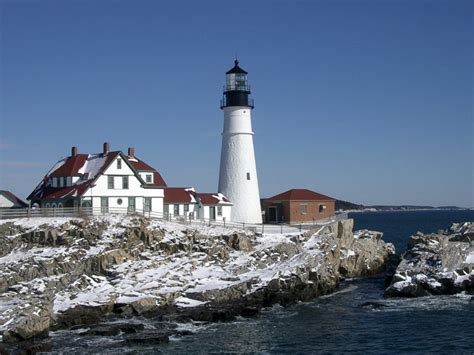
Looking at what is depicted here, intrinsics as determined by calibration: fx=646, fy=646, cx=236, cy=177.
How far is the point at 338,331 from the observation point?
30.8m

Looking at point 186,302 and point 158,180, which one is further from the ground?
point 158,180

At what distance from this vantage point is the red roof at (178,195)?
50406 millimetres

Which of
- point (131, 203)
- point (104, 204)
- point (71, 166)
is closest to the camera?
point (104, 204)

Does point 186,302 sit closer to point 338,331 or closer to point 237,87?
point 338,331

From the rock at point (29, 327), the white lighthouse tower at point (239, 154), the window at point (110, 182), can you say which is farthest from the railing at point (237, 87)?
the rock at point (29, 327)

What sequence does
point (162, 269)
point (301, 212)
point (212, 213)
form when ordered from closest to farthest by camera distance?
point (162, 269) < point (212, 213) < point (301, 212)

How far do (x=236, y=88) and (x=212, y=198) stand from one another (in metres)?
9.18

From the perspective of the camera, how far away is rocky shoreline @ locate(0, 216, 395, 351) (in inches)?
1280

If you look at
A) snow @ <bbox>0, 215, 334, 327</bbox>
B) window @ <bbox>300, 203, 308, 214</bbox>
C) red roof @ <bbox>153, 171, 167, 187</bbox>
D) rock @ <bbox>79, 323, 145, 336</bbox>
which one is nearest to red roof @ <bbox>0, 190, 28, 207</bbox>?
snow @ <bbox>0, 215, 334, 327</bbox>

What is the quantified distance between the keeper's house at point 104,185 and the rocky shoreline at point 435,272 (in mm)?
18248

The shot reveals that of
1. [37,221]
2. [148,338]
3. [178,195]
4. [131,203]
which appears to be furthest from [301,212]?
[148,338]

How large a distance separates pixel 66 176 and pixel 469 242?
29353mm

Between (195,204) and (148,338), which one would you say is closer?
(148,338)

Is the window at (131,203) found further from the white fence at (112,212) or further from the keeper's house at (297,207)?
the keeper's house at (297,207)
